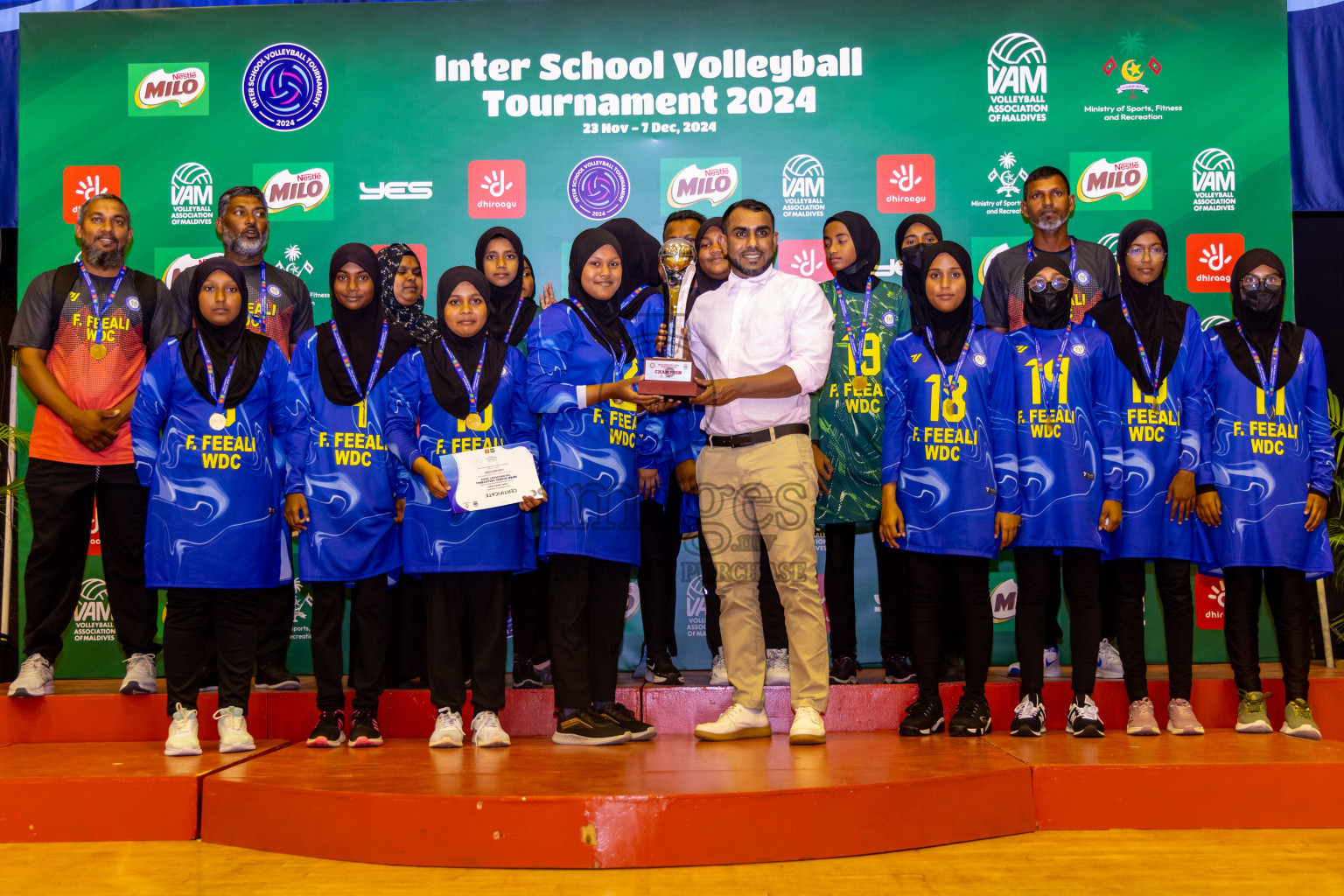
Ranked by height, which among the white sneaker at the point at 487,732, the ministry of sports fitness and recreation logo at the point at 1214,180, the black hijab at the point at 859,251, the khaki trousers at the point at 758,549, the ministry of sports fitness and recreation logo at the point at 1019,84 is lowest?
the white sneaker at the point at 487,732

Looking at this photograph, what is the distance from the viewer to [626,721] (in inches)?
147

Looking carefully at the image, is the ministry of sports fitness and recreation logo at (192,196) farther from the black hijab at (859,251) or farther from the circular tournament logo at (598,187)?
the black hijab at (859,251)

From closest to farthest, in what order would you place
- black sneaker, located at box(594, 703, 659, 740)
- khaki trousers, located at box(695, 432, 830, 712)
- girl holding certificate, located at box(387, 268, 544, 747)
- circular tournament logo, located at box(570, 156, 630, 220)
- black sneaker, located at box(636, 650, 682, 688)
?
khaki trousers, located at box(695, 432, 830, 712) < girl holding certificate, located at box(387, 268, 544, 747) < black sneaker, located at box(594, 703, 659, 740) < black sneaker, located at box(636, 650, 682, 688) < circular tournament logo, located at box(570, 156, 630, 220)

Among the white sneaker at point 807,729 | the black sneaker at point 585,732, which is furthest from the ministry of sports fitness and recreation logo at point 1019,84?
the black sneaker at point 585,732

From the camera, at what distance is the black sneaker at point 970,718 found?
369 centimetres

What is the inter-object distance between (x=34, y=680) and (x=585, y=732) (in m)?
2.12

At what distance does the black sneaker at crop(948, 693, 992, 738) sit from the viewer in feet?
12.1

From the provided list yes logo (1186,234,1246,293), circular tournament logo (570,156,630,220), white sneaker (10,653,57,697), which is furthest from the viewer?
circular tournament logo (570,156,630,220)

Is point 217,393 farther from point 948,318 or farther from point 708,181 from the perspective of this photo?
point 708,181

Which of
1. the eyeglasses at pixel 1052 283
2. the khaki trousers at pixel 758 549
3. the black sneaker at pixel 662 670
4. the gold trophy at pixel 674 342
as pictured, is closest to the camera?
the gold trophy at pixel 674 342

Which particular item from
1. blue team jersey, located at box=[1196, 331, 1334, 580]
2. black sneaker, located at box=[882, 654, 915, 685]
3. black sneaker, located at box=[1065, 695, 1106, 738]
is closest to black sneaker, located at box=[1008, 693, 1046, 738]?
black sneaker, located at box=[1065, 695, 1106, 738]

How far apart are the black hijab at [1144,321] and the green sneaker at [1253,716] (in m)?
1.15

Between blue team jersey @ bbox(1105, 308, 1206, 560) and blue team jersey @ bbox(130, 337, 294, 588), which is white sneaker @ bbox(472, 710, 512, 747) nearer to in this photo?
blue team jersey @ bbox(130, 337, 294, 588)

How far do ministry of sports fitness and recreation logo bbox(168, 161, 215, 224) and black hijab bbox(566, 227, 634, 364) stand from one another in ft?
8.38
